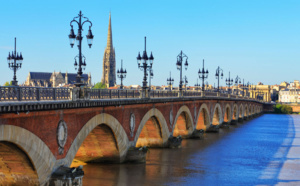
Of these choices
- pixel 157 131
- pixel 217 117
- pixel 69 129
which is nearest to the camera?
pixel 69 129

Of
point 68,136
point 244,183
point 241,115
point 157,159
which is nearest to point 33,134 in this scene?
point 68,136

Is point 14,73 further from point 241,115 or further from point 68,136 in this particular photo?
point 241,115

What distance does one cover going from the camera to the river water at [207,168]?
2617 cm

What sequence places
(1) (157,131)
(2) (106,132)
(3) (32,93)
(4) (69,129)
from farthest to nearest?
(1) (157,131) → (2) (106,132) → (4) (69,129) → (3) (32,93)

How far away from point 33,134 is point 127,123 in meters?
11.7

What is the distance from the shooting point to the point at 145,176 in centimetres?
2691

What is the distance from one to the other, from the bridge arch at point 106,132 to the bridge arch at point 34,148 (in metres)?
2.00

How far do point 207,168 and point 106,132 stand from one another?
26.4ft

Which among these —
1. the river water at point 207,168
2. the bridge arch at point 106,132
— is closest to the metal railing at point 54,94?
the bridge arch at point 106,132

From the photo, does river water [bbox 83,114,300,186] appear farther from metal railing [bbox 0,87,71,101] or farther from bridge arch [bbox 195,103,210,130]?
bridge arch [bbox 195,103,210,130]

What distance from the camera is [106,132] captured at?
27.2 meters

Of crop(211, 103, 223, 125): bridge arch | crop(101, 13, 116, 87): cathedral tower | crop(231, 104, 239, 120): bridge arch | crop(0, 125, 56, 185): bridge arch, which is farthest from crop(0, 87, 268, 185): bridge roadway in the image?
crop(101, 13, 116, 87): cathedral tower

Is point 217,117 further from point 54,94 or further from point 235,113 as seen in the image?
point 54,94

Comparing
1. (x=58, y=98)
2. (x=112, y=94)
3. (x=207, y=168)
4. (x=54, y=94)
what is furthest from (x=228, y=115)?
(x=54, y=94)
